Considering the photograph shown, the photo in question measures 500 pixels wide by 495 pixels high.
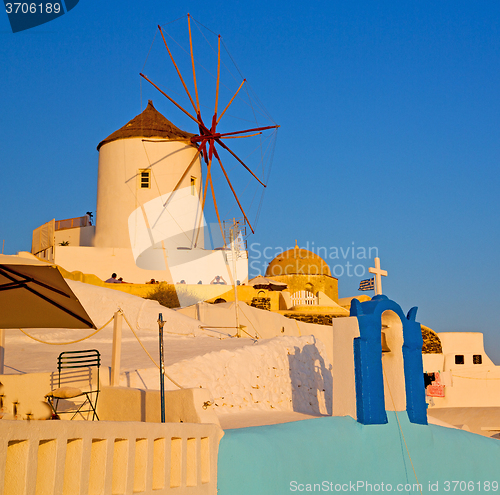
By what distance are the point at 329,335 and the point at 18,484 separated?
19040 mm

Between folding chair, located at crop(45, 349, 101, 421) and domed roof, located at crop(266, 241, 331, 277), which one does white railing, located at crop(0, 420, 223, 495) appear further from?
domed roof, located at crop(266, 241, 331, 277)

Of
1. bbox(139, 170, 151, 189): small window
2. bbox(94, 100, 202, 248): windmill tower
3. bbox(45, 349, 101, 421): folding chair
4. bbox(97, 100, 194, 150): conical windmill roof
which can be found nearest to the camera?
bbox(45, 349, 101, 421): folding chair

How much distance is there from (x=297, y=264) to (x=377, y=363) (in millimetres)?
27680

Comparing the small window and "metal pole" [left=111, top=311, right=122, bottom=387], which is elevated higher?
the small window

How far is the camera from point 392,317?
31.4 ft

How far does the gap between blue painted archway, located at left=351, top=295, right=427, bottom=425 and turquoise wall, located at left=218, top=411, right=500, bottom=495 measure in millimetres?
227

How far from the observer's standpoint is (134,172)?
27.7m

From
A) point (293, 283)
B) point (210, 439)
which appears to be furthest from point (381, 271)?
point (293, 283)

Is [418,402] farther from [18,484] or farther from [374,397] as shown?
[18,484]

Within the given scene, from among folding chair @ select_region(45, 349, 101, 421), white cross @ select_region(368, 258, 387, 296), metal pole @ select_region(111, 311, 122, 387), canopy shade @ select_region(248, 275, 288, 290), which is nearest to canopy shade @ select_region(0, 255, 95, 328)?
folding chair @ select_region(45, 349, 101, 421)

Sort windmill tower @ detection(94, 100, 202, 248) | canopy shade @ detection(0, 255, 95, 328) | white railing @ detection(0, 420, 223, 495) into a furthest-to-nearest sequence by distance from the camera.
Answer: windmill tower @ detection(94, 100, 202, 248), canopy shade @ detection(0, 255, 95, 328), white railing @ detection(0, 420, 223, 495)

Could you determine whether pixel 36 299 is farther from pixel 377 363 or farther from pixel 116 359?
pixel 377 363

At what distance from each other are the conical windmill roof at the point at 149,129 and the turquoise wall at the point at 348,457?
874 inches

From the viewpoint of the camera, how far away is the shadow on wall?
13.4 meters
